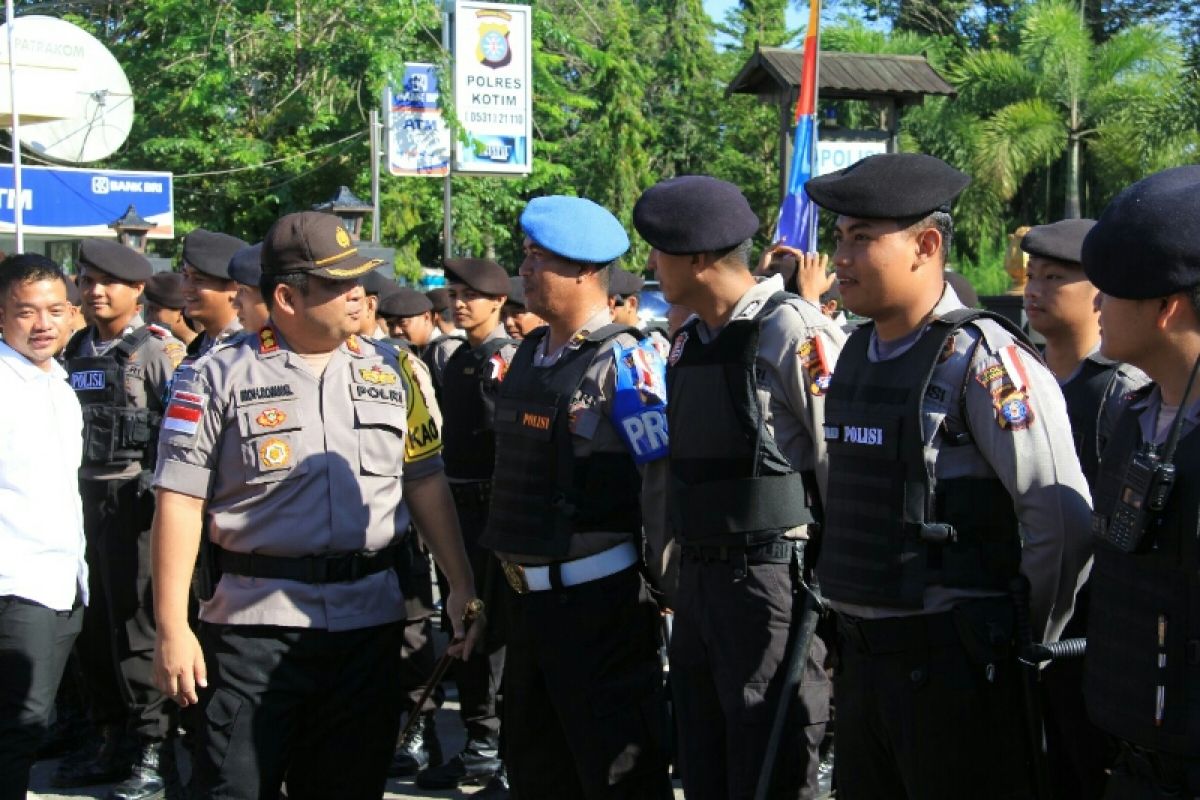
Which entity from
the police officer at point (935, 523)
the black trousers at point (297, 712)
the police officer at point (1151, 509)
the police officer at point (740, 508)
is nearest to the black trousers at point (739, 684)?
the police officer at point (740, 508)

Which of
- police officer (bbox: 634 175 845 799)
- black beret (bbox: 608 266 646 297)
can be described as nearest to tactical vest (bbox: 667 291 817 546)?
police officer (bbox: 634 175 845 799)

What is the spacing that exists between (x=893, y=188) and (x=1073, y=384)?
148 cm

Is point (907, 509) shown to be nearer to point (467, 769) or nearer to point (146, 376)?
point (467, 769)

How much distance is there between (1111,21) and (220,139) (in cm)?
2917

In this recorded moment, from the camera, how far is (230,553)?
4.14 metres

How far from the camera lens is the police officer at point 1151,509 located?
2.58m

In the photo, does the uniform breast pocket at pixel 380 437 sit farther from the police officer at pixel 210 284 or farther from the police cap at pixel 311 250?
the police officer at pixel 210 284

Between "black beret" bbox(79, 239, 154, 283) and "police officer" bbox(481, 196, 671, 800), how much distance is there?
295cm

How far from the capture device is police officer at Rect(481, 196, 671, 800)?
442 centimetres

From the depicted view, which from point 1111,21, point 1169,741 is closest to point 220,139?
point 1169,741

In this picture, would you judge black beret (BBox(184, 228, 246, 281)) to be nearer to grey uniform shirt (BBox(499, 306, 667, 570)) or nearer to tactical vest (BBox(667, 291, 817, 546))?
grey uniform shirt (BBox(499, 306, 667, 570))

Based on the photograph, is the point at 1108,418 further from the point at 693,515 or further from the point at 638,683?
the point at 638,683

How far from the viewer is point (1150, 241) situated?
2.68 m

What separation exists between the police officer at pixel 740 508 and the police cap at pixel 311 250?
96cm
